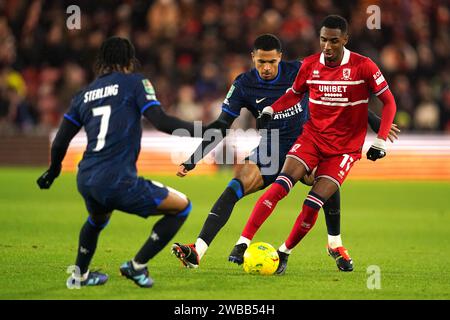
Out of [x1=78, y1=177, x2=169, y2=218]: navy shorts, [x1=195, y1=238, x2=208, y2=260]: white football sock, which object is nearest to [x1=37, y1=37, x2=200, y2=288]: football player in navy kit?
[x1=78, y1=177, x2=169, y2=218]: navy shorts

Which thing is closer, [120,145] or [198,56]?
[120,145]

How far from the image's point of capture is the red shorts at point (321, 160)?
8.55m

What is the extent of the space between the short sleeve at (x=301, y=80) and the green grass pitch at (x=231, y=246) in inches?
67.2

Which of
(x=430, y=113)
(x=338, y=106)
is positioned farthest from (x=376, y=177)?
(x=338, y=106)

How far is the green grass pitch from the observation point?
23.9 feet

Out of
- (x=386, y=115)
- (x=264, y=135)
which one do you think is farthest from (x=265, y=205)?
(x=386, y=115)

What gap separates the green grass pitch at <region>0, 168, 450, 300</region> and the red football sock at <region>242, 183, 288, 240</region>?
414mm

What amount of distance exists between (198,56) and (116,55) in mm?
15486

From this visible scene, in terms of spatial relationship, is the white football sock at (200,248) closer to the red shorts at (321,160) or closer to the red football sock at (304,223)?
the red football sock at (304,223)

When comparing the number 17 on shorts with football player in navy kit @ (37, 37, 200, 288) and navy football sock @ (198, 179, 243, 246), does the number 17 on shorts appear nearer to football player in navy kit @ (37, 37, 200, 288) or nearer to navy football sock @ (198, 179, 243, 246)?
navy football sock @ (198, 179, 243, 246)

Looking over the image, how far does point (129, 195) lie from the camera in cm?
686

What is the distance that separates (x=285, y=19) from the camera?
74.9ft

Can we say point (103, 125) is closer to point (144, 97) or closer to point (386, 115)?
point (144, 97)

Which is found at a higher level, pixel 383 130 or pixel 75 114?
pixel 75 114
